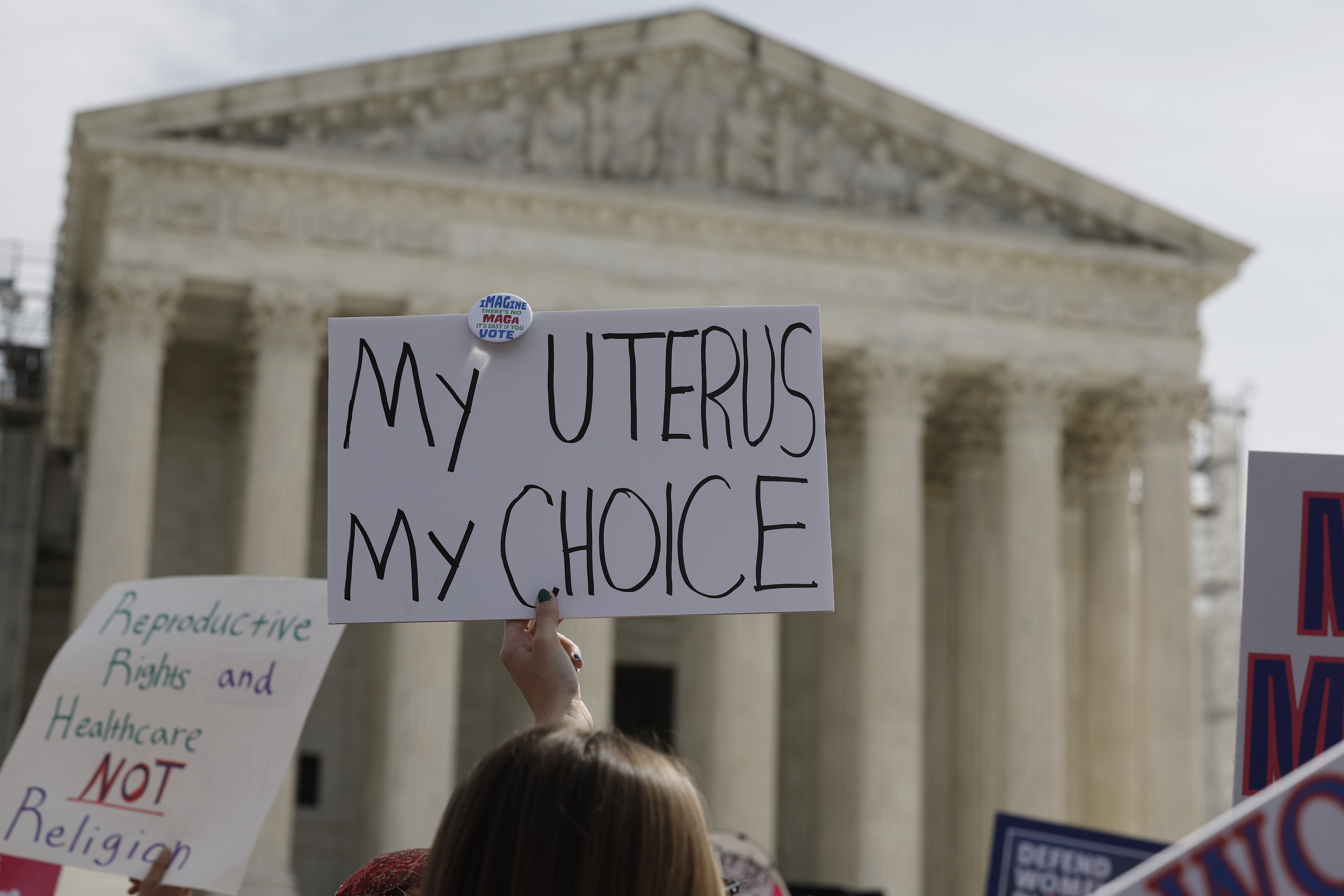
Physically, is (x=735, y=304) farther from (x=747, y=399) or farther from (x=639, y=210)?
(x=747, y=399)

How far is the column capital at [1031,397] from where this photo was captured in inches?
1473

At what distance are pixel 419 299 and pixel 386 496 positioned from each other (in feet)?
96.8

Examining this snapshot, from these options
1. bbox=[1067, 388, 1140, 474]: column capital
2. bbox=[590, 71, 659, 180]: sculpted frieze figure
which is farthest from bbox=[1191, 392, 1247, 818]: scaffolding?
bbox=[590, 71, 659, 180]: sculpted frieze figure

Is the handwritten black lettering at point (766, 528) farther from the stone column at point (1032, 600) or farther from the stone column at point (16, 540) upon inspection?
the stone column at point (16, 540)

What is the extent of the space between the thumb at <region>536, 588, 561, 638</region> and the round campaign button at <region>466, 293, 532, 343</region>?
80cm

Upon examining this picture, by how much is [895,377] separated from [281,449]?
1286 cm

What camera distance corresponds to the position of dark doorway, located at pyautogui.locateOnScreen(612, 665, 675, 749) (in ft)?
136

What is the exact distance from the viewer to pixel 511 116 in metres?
35.8

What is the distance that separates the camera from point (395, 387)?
5344 mm

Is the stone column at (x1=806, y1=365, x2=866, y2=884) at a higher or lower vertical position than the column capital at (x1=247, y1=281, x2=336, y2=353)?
lower

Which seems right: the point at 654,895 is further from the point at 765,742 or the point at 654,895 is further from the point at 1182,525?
the point at 1182,525

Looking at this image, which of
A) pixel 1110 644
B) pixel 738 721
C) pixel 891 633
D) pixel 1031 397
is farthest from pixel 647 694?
pixel 1031 397

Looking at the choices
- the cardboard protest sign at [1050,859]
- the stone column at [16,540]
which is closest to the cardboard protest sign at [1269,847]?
the cardboard protest sign at [1050,859]

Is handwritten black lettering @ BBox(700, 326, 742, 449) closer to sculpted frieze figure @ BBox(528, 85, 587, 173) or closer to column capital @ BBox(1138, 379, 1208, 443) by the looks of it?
sculpted frieze figure @ BBox(528, 85, 587, 173)
